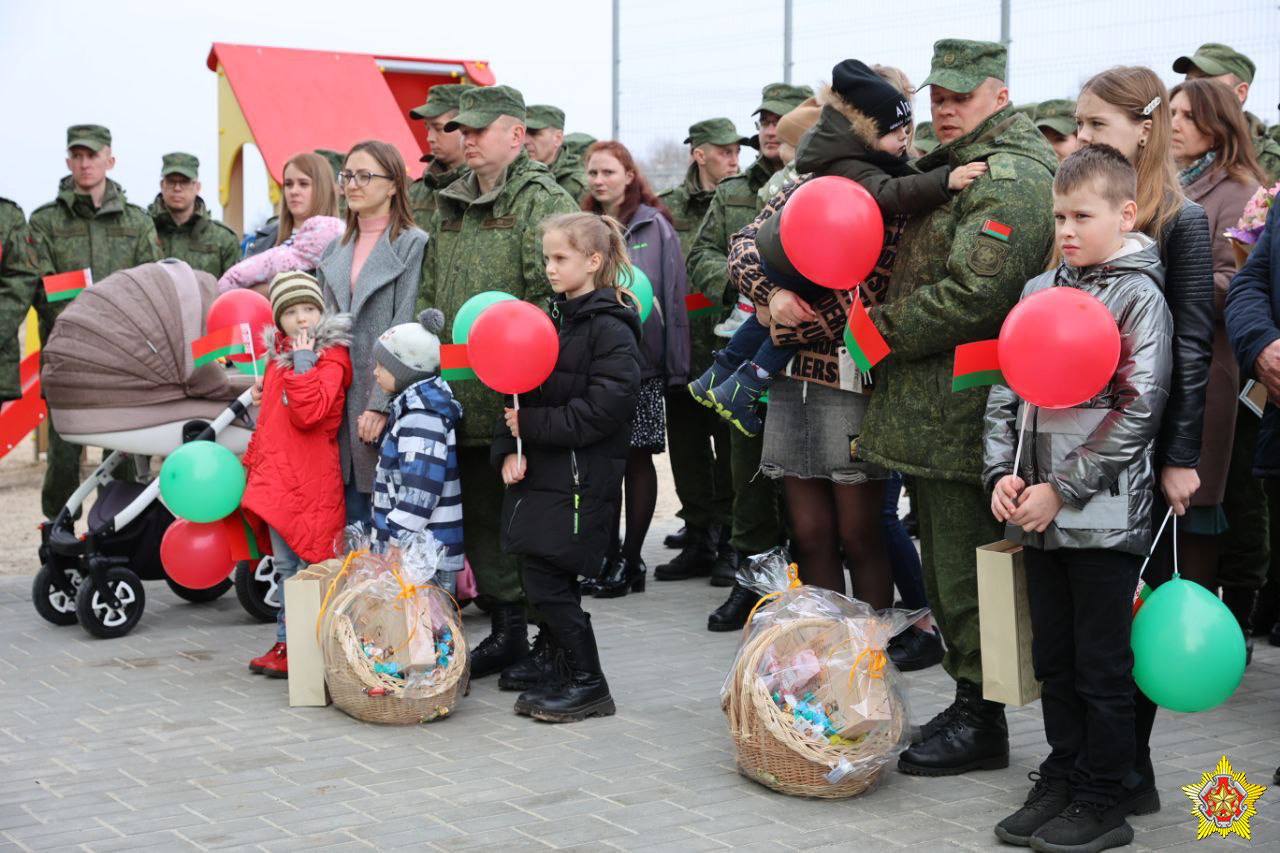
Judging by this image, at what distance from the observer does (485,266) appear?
565 cm

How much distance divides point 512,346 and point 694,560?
130 inches

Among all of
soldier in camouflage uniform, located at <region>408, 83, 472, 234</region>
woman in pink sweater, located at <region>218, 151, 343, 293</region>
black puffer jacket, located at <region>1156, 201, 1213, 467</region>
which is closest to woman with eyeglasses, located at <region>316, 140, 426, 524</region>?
woman in pink sweater, located at <region>218, 151, 343, 293</region>

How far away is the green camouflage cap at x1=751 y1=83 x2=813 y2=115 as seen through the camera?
25.0ft

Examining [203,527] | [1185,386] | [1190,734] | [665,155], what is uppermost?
[665,155]

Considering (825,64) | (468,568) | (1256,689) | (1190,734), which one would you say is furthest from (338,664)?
(825,64)

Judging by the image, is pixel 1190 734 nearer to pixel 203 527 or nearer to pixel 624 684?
pixel 624 684

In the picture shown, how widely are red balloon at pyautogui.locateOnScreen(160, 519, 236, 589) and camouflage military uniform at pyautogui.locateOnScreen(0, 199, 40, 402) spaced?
291 centimetres

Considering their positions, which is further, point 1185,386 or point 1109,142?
point 1109,142

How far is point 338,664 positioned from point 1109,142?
9.89 feet

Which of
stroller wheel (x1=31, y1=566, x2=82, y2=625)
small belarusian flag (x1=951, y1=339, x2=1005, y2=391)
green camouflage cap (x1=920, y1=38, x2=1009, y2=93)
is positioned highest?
green camouflage cap (x1=920, y1=38, x2=1009, y2=93)

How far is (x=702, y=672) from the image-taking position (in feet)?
19.0

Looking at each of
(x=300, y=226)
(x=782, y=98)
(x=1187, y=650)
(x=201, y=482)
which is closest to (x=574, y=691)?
(x=201, y=482)

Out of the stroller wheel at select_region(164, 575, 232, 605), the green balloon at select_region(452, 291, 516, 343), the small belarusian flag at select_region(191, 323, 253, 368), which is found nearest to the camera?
the green balloon at select_region(452, 291, 516, 343)

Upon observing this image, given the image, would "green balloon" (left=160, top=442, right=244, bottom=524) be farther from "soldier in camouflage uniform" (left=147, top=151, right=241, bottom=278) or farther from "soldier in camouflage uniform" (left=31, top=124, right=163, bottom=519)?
"soldier in camouflage uniform" (left=147, top=151, right=241, bottom=278)
